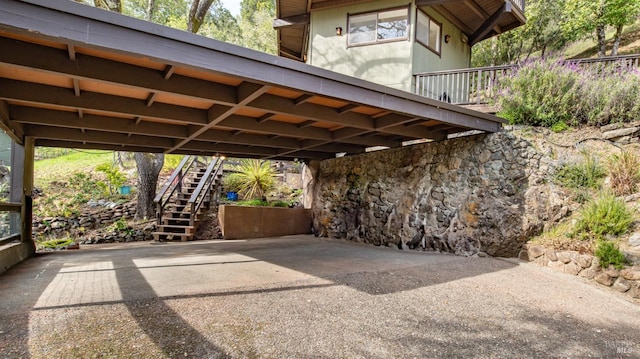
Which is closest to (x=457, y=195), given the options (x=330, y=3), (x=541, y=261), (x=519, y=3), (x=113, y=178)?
(x=541, y=261)

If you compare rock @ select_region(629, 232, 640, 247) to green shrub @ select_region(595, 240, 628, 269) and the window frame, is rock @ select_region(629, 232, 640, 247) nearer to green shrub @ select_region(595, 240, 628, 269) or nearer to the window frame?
green shrub @ select_region(595, 240, 628, 269)

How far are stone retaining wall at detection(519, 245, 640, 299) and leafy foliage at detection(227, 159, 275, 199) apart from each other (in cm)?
721

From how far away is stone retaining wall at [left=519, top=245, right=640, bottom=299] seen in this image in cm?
343

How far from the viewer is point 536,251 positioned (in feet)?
A: 14.9

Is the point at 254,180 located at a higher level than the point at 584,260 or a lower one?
higher

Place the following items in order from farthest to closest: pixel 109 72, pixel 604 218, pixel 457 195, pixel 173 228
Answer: pixel 173 228
pixel 457 195
pixel 604 218
pixel 109 72

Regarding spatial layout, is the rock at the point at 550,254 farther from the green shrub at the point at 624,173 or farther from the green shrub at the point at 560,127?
the green shrub at the point at 560,127

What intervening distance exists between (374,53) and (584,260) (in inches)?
273

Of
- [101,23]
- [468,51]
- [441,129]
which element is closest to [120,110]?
[101,23]

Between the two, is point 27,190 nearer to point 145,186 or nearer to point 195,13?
point 145,186

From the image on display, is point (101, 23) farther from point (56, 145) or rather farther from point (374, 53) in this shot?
point (374, 53)

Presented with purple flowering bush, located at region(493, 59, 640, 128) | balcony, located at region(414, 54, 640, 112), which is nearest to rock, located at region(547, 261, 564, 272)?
purple flowering bush, located at region(493, 59, 640, 128)

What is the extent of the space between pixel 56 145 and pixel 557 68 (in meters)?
9.14

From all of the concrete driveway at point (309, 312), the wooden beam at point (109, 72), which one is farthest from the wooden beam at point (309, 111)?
the concrete driveway at point (309, 312)
